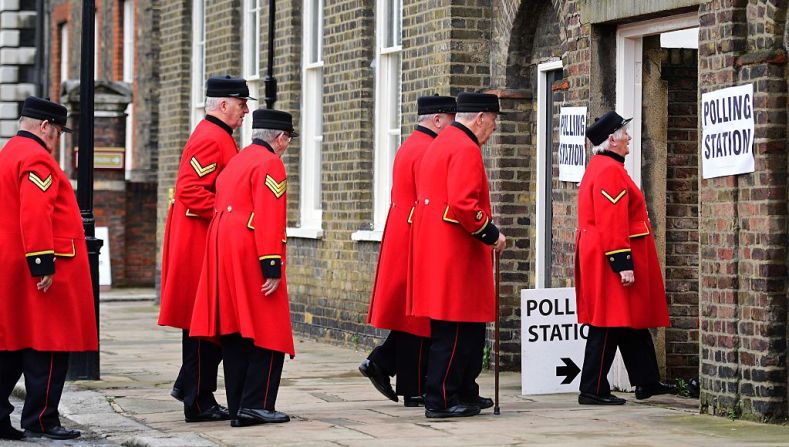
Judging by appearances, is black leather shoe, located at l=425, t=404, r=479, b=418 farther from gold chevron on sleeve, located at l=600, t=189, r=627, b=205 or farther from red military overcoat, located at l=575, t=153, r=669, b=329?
gold chevron on sleeve, located at l=600, t=189, r=627, b=205

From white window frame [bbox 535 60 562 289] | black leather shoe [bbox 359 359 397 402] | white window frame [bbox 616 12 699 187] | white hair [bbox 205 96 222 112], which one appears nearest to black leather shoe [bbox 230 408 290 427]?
black leather shoe [bbox 359 359 397 402]

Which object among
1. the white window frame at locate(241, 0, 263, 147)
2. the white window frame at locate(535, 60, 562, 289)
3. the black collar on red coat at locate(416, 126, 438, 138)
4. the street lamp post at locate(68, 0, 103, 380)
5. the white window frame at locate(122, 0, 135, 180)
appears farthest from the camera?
the white window frame at locate(122, 0, 135, 180)

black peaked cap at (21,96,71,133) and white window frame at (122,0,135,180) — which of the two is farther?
white window frame at (122,0,135,180)

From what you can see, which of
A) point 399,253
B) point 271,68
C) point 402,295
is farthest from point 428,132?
point 271,68

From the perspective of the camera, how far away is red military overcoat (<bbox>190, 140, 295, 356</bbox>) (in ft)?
36.8

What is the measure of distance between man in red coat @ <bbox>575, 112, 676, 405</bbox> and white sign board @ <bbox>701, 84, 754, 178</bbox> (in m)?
0.71

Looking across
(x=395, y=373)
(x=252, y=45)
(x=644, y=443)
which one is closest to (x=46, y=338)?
(x=395, y=373)

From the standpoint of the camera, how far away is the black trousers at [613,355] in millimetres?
12453

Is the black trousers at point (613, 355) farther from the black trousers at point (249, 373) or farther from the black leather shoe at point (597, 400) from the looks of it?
the black trousers at point (249, 373)

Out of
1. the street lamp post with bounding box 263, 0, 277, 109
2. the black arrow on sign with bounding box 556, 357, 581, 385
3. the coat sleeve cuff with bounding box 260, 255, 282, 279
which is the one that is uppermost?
the street lamp post with bounding box 263, 0, 277, 109

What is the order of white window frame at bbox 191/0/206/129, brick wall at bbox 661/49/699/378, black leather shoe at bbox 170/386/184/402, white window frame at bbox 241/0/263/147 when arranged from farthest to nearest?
white window frame at bbox 191/0/206/129 → white window frame at bbox 241/0/263/147 → brick wall at bbox 661/49/699/378 → black leather shoe at bbox 170/386/184/402

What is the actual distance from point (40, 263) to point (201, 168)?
4.53ft

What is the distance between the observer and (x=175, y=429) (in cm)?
1150

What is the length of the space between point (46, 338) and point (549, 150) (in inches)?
212
